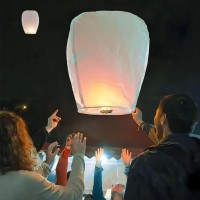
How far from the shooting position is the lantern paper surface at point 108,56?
1.52 meters

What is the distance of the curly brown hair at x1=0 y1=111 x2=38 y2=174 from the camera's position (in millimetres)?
1381

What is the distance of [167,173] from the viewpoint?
143cm

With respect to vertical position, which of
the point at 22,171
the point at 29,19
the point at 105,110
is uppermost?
the point at 29,19

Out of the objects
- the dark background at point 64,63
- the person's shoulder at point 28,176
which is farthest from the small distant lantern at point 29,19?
the person's shoulder at point 28,176

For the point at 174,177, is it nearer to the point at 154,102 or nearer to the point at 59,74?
the point at 154,102

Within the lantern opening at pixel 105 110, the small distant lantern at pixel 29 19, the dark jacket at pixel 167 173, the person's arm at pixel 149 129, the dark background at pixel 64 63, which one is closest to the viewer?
the dark jacket at pixel 167 173

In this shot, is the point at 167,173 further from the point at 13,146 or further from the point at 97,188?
the point at 97,188

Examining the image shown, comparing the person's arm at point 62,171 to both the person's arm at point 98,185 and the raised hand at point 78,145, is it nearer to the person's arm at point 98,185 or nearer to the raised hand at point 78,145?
the raised hand at point 78,145

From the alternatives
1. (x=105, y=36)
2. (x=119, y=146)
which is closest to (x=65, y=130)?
(x=119, y=146)

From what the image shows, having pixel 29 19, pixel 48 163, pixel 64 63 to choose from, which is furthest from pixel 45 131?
pixel 64 63

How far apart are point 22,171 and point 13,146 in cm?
12

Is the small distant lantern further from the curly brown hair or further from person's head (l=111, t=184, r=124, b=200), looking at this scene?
the curly brown hair

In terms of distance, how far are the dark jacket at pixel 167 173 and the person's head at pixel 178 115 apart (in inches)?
2.8

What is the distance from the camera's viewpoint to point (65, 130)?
11.3 ft
